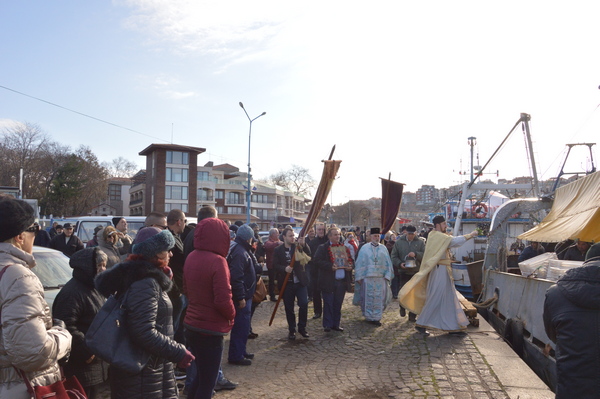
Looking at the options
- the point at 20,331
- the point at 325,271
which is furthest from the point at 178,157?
the point at 20,331

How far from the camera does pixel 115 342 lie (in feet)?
10.3

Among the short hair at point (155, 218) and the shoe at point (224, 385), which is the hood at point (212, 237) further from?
the shoe at point (224, 385)

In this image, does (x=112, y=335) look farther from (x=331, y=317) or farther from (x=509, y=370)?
(x=331, y=317)

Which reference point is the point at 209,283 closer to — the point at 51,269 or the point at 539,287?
the point at 51,269

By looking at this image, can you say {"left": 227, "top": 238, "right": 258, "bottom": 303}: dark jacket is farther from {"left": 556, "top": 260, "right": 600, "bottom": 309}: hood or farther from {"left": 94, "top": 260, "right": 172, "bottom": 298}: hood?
{"left": 556, "top": 260, "right": 600, "bottom": 309}: hood

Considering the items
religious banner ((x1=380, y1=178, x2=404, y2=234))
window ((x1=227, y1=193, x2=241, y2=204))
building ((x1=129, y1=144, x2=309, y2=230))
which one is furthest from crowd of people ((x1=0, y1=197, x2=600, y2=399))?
window ((x1=227, y1=193, x2=241, y2=204))

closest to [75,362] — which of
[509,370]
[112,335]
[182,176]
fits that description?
[112,335]

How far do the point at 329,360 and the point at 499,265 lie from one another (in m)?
6.17

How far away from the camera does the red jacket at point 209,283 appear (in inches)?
170

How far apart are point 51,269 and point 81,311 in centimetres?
285

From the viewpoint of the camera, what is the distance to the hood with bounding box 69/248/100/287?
407 cm

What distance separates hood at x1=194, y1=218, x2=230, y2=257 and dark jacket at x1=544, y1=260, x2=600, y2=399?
2709mm

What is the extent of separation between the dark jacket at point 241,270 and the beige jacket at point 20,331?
3316 millimetres

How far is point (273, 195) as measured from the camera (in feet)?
300
